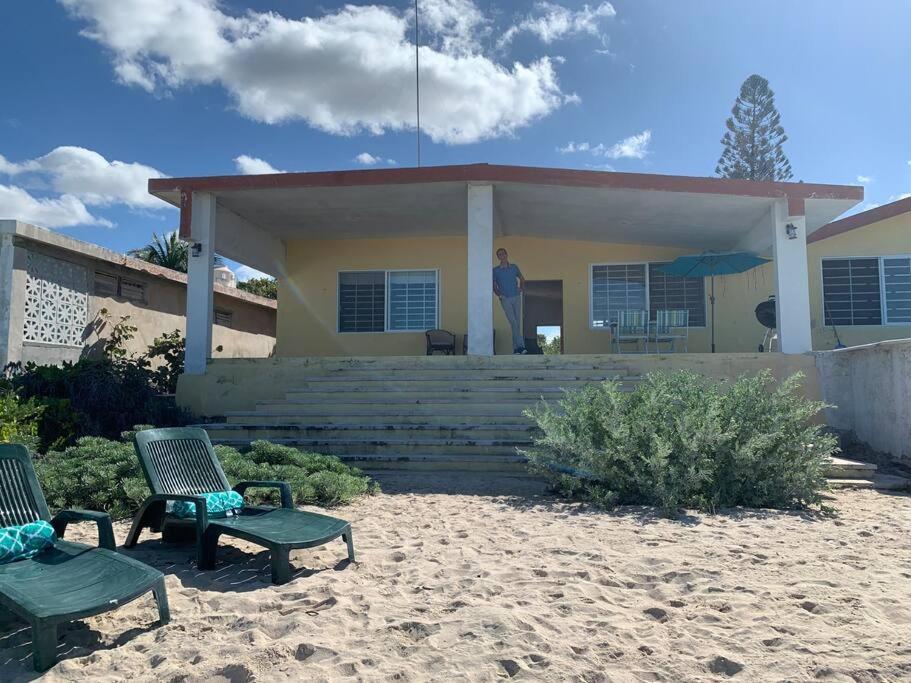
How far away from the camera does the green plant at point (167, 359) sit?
9.81 metres

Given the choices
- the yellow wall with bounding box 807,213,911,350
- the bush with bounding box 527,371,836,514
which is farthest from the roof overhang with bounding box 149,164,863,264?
the bush with bounding box 527,371,836,514

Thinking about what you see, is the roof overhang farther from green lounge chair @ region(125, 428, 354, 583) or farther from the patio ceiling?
green lounge chair @ region(125, 428, 354, 583)

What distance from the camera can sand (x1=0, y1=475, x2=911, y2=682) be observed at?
2.47 meters

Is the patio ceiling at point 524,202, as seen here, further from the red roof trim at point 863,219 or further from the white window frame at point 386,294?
the white window frame at point 386,294

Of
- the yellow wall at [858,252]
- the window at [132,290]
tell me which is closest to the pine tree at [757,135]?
the yellow wall at [858,252]

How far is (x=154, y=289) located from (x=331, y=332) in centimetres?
332

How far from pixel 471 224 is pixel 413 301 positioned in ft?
11.6

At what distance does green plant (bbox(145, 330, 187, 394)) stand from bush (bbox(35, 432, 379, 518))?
3973 mm

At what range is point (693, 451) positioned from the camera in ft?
16.9

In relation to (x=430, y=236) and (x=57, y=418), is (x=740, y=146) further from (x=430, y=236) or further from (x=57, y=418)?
(x=57, y=418)

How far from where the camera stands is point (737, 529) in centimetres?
448

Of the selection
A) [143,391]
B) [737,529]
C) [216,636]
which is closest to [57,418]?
[143,391]

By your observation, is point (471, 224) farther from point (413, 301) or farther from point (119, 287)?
point (119, 287)

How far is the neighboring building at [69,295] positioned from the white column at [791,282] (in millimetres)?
10252
